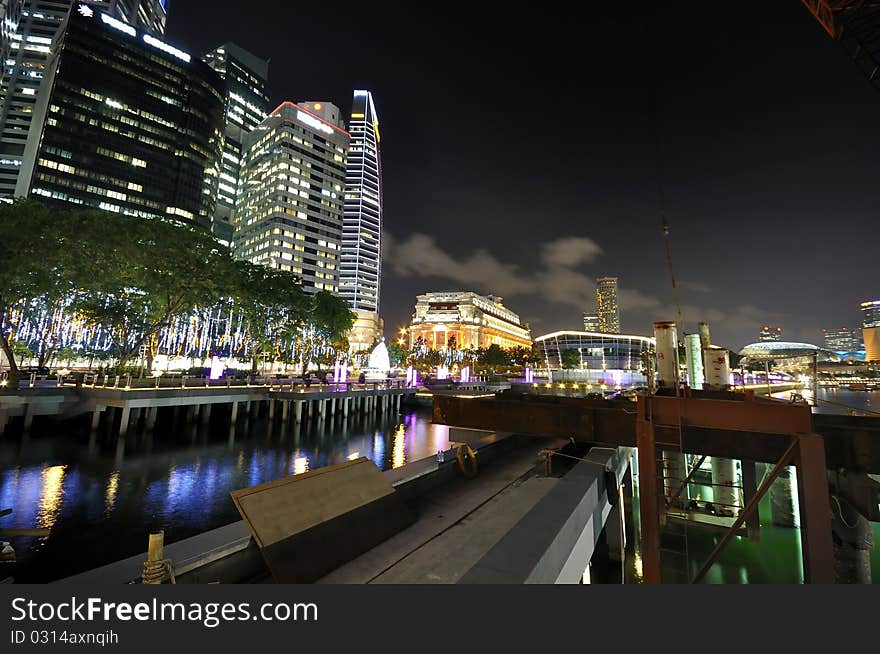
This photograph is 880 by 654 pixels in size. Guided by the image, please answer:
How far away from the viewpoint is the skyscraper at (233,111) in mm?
154000

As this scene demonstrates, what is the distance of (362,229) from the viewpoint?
15738 cm

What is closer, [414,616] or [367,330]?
[414,616]

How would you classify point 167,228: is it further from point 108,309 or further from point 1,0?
point 1,0

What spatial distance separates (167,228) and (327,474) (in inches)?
1616

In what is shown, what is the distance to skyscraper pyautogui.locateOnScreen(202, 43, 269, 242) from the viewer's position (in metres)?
154

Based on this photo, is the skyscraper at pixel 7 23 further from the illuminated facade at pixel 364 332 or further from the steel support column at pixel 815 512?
the steel support column at pixel 815 512

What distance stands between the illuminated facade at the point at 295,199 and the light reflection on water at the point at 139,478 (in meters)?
104

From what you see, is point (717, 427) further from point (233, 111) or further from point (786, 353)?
point (233, 111)

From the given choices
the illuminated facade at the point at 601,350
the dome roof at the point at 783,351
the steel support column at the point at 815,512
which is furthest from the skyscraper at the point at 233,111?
the dome roof at the point at 783,351

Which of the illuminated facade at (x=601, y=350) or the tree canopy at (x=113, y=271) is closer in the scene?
the tree canopy at (x=113, y=271)

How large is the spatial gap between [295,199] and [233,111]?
82135mm

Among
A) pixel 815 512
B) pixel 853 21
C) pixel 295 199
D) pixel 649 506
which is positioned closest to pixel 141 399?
pixel 649 506

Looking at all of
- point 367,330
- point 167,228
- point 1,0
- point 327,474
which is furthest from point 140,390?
point 1,0

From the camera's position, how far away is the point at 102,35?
386 ft
